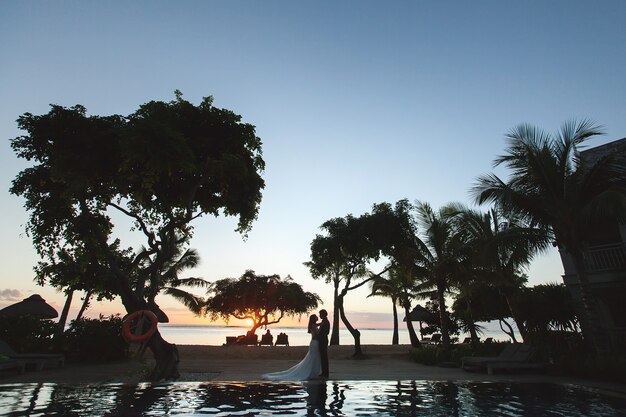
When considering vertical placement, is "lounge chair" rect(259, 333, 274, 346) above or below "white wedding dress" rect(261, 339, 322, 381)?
above

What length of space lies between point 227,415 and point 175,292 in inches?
1165

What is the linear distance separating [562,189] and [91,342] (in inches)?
867

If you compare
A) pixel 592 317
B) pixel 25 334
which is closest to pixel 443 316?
pixel 592 317

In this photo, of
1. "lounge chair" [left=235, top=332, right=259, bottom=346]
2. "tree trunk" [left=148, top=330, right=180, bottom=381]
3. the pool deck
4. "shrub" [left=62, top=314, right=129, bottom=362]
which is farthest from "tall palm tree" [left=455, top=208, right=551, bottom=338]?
"lounge chair" [left=235, top=332, right=259, bottom=346]

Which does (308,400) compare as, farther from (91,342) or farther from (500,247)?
(91,342)

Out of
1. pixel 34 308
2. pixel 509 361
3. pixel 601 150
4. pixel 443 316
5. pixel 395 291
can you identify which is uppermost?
pixel 601 150

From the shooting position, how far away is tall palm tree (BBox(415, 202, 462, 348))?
2092 cm

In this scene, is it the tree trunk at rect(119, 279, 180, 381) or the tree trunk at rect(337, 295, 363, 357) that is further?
the tree trunk at rect(337, 295, 363, 357)

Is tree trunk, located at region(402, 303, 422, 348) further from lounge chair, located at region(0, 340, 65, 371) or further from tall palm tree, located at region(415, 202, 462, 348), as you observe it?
lounge chair, located at region(0, 340, 65, 371)

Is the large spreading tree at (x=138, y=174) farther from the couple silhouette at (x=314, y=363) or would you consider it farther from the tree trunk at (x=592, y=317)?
the tree trunk at (x=592, y=317)

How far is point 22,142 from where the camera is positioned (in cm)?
1503

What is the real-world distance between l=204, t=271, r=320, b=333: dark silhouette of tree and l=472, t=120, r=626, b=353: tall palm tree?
29.9 metres

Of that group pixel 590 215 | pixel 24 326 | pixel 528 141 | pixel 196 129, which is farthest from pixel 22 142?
pixel 590 215

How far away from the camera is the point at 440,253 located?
2183cm
